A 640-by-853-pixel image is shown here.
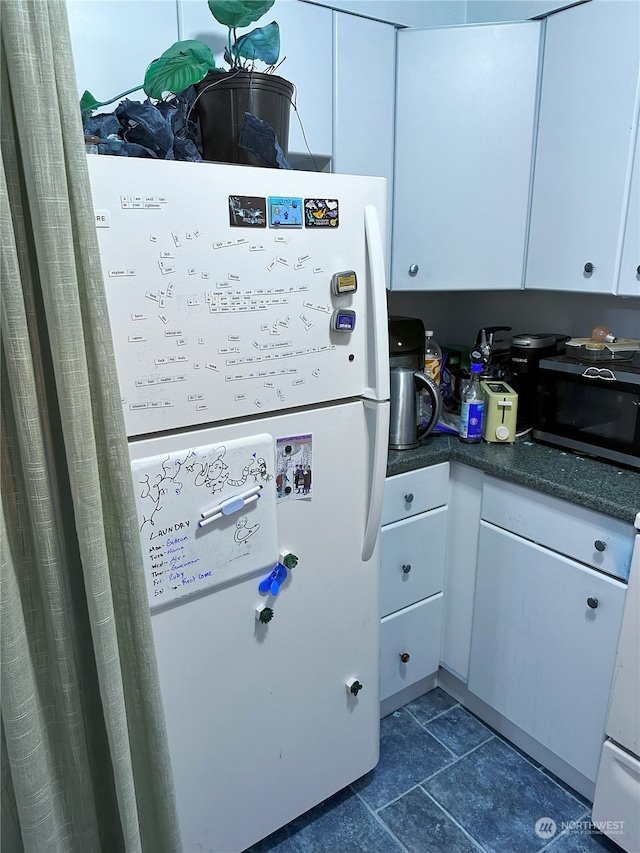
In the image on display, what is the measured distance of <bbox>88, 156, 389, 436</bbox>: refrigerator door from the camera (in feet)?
3.37

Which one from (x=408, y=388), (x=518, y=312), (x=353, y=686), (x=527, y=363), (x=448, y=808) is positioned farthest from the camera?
(x=518, y=312)

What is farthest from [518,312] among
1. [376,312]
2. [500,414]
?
[376,312]

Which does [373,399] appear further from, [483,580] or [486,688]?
[486,688]

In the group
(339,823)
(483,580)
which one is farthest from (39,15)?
(339,823)

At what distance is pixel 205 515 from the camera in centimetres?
120

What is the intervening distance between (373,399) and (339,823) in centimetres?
120

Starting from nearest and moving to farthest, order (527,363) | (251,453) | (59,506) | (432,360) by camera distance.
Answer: (59,506), (251,453), (527,363), (432,360)

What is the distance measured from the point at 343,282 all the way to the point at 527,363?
3.01 feet

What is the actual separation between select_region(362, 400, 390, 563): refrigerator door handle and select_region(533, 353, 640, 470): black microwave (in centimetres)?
71

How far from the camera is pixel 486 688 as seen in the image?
191 cm

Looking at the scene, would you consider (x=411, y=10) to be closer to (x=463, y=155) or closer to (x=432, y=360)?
(x=463, y=155)

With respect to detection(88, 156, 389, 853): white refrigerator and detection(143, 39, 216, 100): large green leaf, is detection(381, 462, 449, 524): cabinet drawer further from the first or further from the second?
detection(143, 39, 216, 100): large green leaf

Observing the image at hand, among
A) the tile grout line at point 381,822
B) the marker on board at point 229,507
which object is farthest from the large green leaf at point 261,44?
the tile grout line at point 381,822

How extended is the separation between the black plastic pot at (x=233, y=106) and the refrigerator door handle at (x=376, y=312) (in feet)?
0.92
